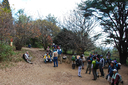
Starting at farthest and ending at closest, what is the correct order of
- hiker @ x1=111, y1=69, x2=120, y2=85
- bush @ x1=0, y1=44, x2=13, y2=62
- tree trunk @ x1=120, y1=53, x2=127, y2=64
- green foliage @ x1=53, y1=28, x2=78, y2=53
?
green foliage @ x1=53, y1=28, x2=78, y2=53, tree trunk @ x1=120, y1=53, x2=127, y2=64, bush @ x1=0, y1=44, x2=13, y2=62, hiker @ x1=111, y1=69, x2=120, y2=85

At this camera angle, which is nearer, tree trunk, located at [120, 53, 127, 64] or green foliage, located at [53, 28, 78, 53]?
tree trunk, located at [120, 53, 127, 64]

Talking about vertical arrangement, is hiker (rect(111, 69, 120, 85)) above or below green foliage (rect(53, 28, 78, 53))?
below

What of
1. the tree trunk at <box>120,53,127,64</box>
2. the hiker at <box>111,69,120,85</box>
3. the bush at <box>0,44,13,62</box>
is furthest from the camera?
the tree trunk at <box>120,53,127,64</box>

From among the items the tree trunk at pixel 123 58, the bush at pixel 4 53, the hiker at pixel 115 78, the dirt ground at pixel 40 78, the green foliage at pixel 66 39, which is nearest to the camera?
the hiker at pixel 115 78

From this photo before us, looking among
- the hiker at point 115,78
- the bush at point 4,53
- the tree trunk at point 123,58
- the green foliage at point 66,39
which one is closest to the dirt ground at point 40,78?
the bush at point 4,53

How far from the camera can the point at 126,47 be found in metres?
12.0

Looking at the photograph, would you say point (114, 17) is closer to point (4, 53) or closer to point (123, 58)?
point (123, 58)

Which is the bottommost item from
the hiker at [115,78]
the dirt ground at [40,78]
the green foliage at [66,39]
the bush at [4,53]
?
the dirt ground at [40,78]

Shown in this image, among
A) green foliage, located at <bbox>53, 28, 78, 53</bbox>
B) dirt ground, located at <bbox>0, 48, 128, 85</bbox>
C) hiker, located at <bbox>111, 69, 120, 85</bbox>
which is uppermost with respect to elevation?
green foliage, located at <bbox>53, 28, 78, 53</bbox>

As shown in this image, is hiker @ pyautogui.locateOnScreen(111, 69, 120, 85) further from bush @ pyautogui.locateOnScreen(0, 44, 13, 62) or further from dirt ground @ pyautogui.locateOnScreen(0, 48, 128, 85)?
bush @ pyautogui.locateOnScreen(0, 44, 13, 62)

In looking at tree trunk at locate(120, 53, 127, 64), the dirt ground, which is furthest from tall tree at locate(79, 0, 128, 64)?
the dirt ground

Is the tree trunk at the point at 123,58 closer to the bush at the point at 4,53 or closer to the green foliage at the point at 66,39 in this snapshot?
the green foliage at the point at 66,39

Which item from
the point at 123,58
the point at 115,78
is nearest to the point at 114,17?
the point at 123,58

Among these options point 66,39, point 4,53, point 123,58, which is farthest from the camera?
point 66,39
